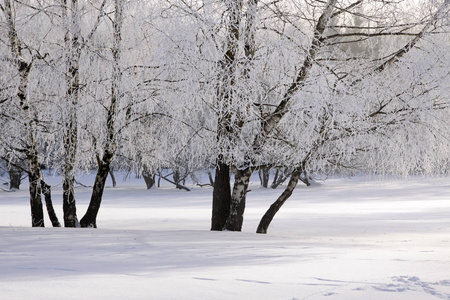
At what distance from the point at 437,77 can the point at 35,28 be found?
687 cm

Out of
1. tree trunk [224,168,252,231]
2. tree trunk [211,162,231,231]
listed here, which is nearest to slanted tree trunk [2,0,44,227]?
tree trunk [211,162,231,231]

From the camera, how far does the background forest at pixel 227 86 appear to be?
7.98m

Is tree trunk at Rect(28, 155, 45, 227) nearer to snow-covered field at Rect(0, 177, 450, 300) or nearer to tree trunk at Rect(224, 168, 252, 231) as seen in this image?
snow-covered field at Rect(0, 177, 450, 300)

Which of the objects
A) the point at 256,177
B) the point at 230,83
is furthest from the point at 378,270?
the point at 256,177

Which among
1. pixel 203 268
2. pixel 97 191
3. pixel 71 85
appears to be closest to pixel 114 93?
pixel 71 85

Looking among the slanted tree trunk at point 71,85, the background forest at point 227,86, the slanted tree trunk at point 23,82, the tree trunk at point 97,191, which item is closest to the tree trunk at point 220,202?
the background forest at point 227,86

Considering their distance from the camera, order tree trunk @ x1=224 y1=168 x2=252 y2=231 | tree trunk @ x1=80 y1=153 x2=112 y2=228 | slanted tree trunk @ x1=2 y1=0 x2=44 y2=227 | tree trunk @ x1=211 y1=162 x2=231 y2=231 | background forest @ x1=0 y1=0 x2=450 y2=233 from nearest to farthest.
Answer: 1. background forest @ x1=0 y1=0 x2=450 y2=233
2. slanted tree trunk @ x1=2 y1=0 x2=44 y2=227
3. tree trunk @ x1=224 y1=168 x2=252 y2=231
4. tree trunk @ x1=211 y1=162 x2=231 y2=231
5. tree trunk @ x1=80 y1=153 x2=112 y2=228

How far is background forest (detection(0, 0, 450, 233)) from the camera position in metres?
7.98

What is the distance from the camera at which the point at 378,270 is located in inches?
201

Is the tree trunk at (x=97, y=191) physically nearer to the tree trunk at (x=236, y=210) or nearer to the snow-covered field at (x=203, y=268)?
the snow-covered field at (x=203, y=268)

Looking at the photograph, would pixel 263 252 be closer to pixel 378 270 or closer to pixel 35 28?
pixel 378 270

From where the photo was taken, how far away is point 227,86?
25.5ft

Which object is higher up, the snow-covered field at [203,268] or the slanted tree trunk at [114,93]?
the slanted tree trunk at [114,93]

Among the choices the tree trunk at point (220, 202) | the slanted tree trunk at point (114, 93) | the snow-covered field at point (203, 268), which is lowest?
the snow-covered field at point (203, 268)
